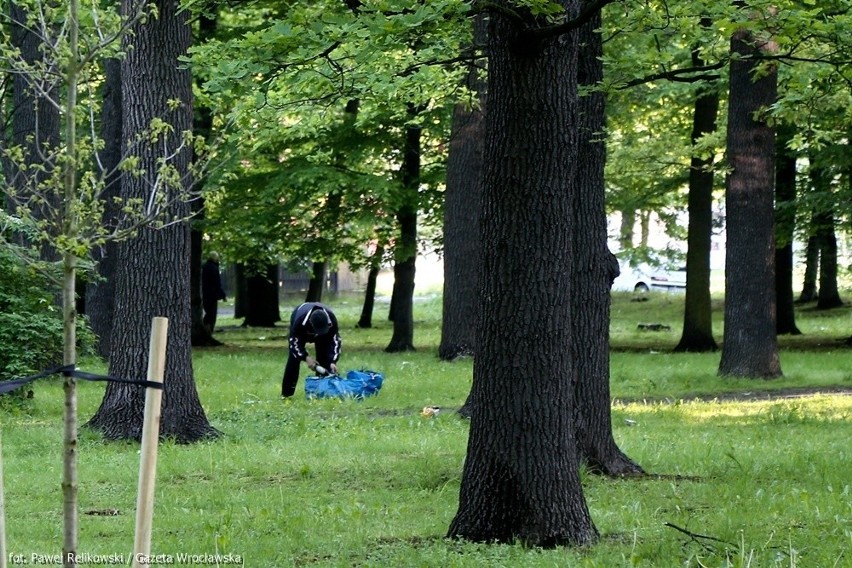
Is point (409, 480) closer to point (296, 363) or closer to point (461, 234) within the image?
point (296, 363)

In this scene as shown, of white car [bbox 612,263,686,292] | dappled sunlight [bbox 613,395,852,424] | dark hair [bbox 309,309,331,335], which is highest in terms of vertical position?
white car [bbox 612,263,686,292]

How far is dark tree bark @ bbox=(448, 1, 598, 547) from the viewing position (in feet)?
23.0

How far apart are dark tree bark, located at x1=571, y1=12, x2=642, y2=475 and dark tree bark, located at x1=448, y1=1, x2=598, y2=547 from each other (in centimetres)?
222

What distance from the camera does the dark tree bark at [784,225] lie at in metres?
24.2

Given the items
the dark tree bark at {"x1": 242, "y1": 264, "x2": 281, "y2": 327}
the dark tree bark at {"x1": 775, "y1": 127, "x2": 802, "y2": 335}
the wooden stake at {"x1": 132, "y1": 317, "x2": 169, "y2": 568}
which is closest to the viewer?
the wooden stake at {"x1": 132, "y1": 317, "x2": 169, "y2": 568}

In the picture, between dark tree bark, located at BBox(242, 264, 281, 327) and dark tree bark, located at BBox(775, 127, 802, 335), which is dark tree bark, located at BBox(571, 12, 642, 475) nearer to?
dark tree bark, located at BBox(775, 127, 802, 335)

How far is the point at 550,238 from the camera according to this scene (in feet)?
23.1

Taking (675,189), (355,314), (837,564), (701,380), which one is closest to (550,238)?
(837,564)

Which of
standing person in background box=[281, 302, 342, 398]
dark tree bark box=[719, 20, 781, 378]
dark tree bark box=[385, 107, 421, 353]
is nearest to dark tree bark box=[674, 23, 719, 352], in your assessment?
→ dark tree bark box=[719, 20, 781, 378]

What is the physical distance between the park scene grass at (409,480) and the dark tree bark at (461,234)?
11.6ft

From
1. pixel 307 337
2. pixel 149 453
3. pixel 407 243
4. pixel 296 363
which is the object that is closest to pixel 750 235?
pixel 307 337

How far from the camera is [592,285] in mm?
9445

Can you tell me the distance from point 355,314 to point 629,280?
55.6 feet

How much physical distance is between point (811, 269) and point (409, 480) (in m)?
23.8
